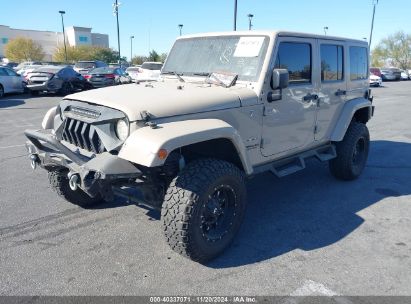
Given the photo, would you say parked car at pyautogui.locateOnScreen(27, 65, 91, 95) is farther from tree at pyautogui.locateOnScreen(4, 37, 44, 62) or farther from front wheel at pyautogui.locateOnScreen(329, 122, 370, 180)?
tree at pyautogui.locateOnScreen(4, 37, 44, 62)

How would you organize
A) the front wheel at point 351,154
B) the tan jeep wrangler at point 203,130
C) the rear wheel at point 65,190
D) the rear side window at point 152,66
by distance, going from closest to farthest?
the tan jeep wrangler at point 203,130 → the rear wheel at point 65,190 → the front wheel at point 351,154 → the rear side window at point 152,66

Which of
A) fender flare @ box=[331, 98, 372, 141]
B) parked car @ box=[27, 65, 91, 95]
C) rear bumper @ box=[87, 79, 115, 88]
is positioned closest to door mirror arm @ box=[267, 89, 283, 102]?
fender flare @ box=[331, 98, 372, 141]

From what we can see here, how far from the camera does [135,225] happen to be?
3.93 metres

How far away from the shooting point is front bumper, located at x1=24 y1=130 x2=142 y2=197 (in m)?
2.75

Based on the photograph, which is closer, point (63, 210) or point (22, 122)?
point (63, 210)

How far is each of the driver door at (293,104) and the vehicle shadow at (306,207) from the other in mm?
766

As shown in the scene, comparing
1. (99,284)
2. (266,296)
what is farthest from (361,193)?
(99,284)

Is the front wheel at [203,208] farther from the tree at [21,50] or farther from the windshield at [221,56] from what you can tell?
the tree at [21,50]

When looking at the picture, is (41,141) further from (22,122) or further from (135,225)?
(22,122)

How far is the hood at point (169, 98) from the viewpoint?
3014 millimetres

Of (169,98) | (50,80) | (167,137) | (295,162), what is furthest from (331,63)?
(50,80)

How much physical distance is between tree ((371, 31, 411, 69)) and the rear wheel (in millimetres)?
72021

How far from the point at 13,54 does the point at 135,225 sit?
269ft

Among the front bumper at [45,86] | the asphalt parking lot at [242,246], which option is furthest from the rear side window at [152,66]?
the asphalt parking lot at [242,246]
